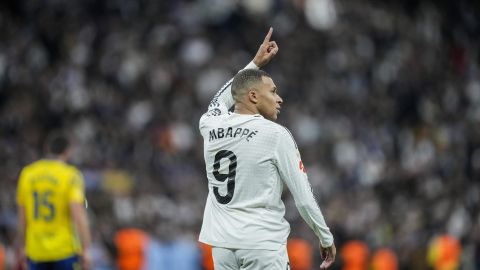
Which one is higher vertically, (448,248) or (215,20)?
(215,20)

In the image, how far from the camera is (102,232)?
15789mm

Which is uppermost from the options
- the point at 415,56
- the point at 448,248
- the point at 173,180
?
the point at 415,56

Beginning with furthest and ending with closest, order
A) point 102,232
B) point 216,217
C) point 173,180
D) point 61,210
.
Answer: point 173,180 < point 102,232 < point 61,210 < point 216,217

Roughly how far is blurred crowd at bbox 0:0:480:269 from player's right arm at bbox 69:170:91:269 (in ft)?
20.5

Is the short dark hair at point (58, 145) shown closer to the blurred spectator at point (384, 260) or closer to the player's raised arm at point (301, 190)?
the player's raised arm at point (301, 190)

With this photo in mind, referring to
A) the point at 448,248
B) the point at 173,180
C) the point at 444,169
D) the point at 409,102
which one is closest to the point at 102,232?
the point at 173,180

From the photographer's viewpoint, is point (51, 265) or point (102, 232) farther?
point (102, 232)

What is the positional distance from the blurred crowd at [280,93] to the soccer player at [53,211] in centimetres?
604

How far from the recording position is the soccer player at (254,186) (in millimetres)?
6562

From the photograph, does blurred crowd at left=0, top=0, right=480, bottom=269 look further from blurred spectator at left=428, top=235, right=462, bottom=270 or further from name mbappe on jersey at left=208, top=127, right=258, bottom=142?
name mbappe on jersey at left=208, top=127, right=258, bottom=142

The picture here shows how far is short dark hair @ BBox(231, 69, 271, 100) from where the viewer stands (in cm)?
681

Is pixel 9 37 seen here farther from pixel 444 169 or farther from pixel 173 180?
pixel 444 169

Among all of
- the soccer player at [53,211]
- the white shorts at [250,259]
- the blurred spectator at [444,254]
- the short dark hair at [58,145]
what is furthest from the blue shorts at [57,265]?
the blurred spectator at [444,254]

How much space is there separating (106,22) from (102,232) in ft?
24.4
